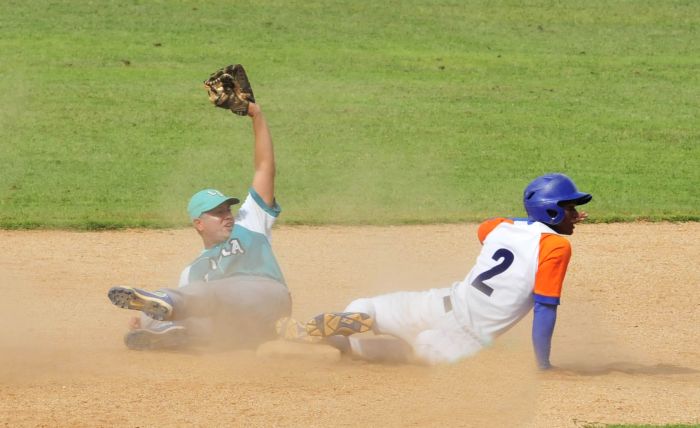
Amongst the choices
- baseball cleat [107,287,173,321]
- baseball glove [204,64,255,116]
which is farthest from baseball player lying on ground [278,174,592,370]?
baseball glove [204,64,255,116]

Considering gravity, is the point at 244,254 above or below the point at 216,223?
below

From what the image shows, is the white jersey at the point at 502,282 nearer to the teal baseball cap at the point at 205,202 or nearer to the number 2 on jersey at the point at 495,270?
the number 2 on jersey at the point at 495,270

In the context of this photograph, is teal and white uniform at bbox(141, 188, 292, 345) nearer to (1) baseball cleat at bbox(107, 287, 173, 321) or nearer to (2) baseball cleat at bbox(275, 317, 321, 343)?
(2) baseball cleat at bbox(275, 317, 321, 343)

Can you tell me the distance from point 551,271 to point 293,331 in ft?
5.06

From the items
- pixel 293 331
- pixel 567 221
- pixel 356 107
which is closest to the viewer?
pixel 567 221

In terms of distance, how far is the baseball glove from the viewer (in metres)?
7.77

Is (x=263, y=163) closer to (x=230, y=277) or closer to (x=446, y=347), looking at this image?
(x=230, y=277)

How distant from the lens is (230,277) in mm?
7469

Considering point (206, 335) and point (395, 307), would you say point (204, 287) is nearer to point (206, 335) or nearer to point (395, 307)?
point (206, 335)

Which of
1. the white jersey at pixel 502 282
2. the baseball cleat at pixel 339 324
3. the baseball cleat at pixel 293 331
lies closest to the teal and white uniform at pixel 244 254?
the baseball cleat at pixel 293 331

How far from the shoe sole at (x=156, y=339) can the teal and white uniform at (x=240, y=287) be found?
0.07 metres

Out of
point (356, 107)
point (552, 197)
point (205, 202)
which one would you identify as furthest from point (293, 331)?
point (356, 107)

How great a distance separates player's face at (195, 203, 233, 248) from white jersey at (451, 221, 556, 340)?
144 cm

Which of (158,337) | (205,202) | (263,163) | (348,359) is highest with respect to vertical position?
(263,163)
